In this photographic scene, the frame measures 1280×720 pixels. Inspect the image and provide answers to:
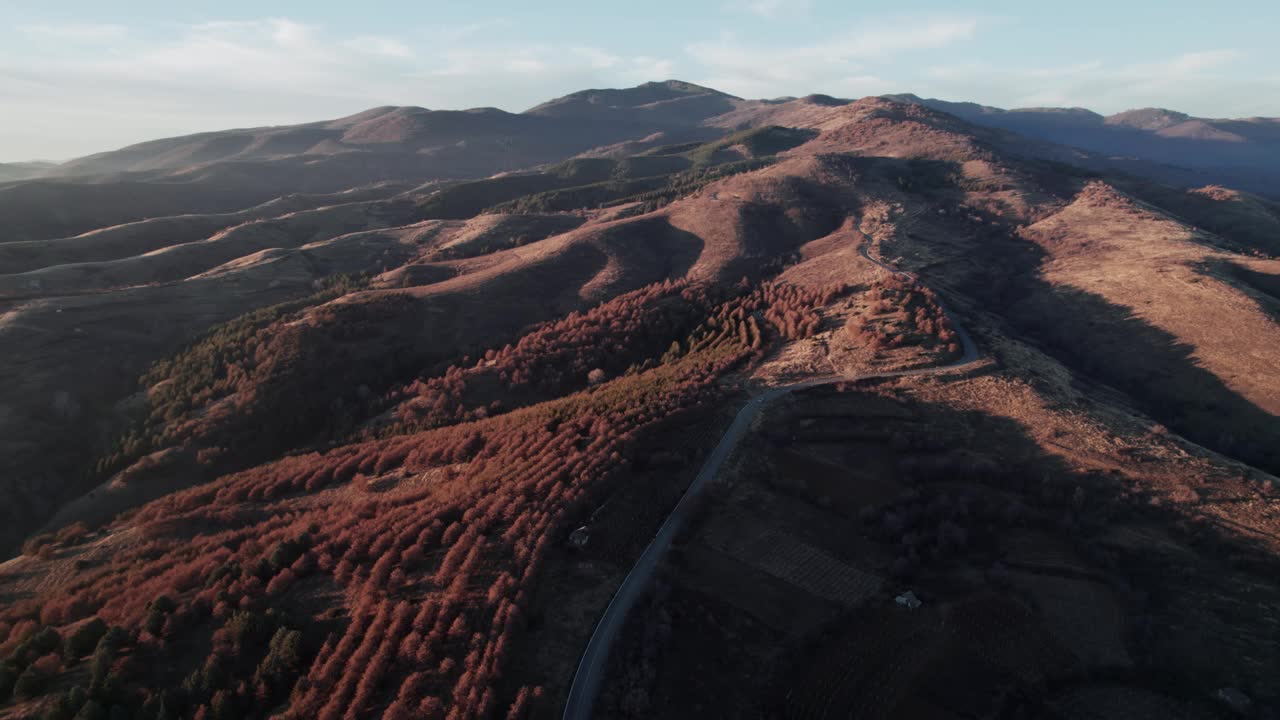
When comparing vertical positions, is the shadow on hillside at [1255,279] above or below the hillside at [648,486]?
above

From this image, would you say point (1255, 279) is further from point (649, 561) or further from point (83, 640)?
point (83, 640)

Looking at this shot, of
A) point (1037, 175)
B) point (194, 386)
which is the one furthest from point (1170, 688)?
point (1037, 175)

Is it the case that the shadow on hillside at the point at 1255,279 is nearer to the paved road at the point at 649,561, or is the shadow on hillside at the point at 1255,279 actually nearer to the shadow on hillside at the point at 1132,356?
the shadow on hillside at the point at 1132,356

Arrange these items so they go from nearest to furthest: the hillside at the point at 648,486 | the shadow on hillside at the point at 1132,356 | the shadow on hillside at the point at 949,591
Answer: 1. the hillside at the point at 648,486
2. the shadow on hillside at the point at 949,591
3. the shadow on hillside at the point at 1132,356

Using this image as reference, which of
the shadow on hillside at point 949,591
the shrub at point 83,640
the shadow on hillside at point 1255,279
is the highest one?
the shadow on hillside at point 1255,279

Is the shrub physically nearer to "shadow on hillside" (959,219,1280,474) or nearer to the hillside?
the hillside

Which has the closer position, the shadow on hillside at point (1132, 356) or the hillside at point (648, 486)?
the hillside at point (648, 486)

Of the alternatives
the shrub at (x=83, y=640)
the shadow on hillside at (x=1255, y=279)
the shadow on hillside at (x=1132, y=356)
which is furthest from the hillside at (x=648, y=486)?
the shadow on hillside at (x=1255, y=279)
